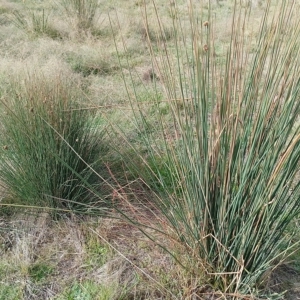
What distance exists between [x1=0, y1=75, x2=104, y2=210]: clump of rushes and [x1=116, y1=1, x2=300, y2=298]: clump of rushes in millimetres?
670

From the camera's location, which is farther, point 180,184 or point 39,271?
point 39,271

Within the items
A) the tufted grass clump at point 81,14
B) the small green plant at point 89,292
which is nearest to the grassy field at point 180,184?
the small green plant at point 89,292

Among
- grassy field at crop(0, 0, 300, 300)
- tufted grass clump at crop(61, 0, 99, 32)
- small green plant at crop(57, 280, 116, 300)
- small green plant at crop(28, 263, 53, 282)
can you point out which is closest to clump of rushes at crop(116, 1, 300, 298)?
grassy field at crop(0, 0, 300, 300)

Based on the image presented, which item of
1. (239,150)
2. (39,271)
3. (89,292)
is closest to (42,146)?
(39,271)

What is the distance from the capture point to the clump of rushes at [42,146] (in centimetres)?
204

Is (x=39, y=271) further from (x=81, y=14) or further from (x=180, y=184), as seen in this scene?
(x=81, y=14)

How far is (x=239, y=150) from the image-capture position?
4.75 feet

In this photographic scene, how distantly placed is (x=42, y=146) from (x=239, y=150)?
0.97 meters

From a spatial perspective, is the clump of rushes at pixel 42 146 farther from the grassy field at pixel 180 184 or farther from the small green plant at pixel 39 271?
the small green plant at pixel 39 271

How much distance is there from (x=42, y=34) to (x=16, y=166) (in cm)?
322

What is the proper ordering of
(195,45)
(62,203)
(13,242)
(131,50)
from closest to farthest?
1. (195,45)
2. (13,242)
3. (62,203)
4. (131,50)

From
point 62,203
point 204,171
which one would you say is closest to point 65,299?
point 62,203

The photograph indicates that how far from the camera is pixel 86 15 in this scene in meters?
5.21

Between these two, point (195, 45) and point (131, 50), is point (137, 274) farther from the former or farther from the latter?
point (131, 50)
